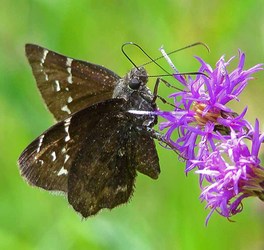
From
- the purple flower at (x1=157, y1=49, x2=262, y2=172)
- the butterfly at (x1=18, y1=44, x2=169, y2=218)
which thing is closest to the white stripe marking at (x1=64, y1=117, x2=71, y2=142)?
the butterfly at (x1=18, y1=44, x2=169, y2=218)

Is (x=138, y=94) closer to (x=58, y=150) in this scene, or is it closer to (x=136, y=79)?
(x=136, y=79)

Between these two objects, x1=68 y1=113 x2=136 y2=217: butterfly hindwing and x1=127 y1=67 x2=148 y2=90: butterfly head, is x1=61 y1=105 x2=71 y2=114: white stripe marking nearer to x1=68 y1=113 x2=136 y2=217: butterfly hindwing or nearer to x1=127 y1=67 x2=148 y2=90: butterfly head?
x1=68 y1=113 x2=136 y2=217: butterfly hindwing

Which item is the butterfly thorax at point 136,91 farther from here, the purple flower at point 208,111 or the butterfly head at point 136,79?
the purple flower at point 208,111

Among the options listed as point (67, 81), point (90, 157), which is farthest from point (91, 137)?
point (67, 81)

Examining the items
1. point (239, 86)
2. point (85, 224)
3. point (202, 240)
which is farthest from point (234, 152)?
point (85, 224)

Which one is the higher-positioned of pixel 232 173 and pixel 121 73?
pixel 121 73

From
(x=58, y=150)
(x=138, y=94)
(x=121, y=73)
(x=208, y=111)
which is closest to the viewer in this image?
(x=208, y=111)

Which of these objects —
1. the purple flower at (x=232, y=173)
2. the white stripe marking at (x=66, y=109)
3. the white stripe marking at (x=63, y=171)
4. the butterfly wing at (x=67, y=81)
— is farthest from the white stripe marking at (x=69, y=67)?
the purple flower at (x=232, y=173)
